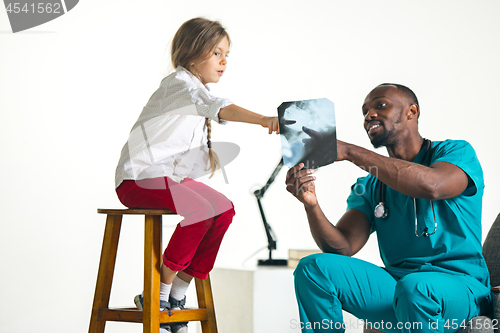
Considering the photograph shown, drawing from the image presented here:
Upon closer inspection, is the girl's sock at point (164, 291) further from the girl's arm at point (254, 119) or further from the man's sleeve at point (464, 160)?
the man's sleeve at point (464, 160)

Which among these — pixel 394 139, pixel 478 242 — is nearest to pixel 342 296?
pixel 478 242

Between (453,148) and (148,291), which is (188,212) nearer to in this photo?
(148,291)

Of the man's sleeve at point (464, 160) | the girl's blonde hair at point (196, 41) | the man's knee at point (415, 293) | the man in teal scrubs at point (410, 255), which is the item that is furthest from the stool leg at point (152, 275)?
the man's sleeve at point (464, 160)

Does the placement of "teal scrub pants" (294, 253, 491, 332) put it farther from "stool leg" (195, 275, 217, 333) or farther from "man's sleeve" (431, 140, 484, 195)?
"stool leg" (195, 275, 217, 333)

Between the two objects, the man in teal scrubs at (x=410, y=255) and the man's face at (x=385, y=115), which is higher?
the man's face at (x=385, y=115)

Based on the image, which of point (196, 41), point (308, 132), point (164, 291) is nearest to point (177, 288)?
point (164, 291)

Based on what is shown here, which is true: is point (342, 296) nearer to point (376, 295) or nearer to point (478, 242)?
point (376, 295)

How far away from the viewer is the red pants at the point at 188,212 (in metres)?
1.25

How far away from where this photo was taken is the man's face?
54.5 inches

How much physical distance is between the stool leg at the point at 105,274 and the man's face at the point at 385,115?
2.57 feet

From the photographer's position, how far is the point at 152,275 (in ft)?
4.14

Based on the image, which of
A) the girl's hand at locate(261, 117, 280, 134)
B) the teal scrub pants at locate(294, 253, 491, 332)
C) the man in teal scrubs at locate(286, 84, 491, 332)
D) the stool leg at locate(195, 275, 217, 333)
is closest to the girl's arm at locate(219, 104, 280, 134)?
the girl's hand at locate(261, 117, 280, 134)

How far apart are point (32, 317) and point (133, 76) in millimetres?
1090

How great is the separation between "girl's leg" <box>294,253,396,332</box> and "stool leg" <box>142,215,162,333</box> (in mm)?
364
